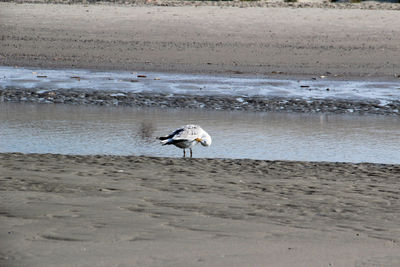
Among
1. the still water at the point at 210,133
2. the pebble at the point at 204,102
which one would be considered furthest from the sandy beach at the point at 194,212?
the pebble at the point at 204,102

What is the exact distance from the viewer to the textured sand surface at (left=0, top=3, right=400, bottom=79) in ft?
59.7

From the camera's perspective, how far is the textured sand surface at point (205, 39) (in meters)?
18.2

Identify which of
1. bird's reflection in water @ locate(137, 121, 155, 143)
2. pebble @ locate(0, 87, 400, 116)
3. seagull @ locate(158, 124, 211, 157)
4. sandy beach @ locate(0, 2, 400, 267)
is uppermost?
sandy beach @ locate(0, 2, 400, 267)

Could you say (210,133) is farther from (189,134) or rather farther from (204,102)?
(204,102)

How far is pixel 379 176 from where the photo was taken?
7109mm

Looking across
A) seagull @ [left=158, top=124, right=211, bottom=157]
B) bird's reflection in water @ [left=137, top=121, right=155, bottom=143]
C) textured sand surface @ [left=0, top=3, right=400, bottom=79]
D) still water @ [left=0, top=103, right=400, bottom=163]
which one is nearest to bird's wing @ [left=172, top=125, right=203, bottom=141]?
seagull @ [left=158, top=124, right=211, bottom=157]

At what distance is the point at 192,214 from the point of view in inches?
203

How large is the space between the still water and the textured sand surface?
5338mm

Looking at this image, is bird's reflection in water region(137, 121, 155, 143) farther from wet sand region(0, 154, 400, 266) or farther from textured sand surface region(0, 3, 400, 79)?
textured sand surface region(0, 3, 400, 79)

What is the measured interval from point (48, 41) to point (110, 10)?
3737mm

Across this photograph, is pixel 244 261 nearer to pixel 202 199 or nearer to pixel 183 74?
pixel 202 199

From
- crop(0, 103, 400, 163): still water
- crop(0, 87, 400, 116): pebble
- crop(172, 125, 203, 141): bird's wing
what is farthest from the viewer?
crop(0, 87, 400, 116): pebble

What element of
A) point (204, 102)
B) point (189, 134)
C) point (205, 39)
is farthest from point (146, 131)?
point (205, 39)

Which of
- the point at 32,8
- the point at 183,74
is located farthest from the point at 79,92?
the point at 32,8
